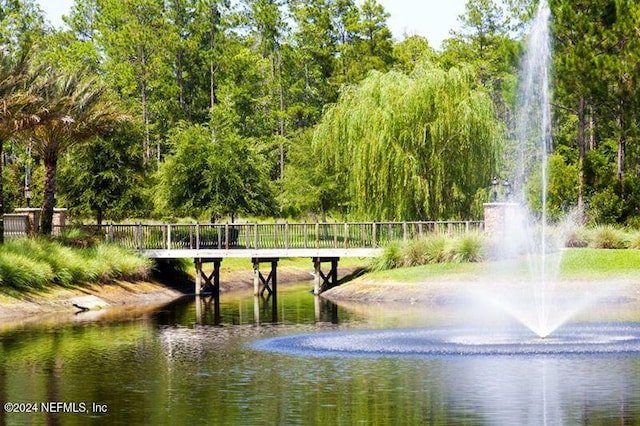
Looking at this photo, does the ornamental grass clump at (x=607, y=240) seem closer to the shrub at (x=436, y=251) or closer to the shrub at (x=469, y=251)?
the shrub at (x=469, y=251)

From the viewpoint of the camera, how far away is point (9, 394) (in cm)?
2273

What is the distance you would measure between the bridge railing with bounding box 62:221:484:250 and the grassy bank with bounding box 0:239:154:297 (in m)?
1.79

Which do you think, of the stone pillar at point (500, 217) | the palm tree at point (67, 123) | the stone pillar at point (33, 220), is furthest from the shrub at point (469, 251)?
the stone pillar at point (33, 220)

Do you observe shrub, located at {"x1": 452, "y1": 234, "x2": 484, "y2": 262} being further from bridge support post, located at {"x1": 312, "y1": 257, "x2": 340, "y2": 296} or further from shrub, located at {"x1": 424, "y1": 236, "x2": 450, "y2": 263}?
bridge support post, located at {"x1": 312, "y1": 257, "x2": 340, "y2": 296}

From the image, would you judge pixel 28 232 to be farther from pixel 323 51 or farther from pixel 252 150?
pixel 323 51

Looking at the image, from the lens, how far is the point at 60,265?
4531 centimetres

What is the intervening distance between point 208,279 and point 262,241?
11.1ft

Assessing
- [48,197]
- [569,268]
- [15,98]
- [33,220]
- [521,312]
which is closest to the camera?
[521,312]

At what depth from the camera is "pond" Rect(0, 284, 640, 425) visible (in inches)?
781

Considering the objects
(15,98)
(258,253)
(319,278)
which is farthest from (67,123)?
(319,278)

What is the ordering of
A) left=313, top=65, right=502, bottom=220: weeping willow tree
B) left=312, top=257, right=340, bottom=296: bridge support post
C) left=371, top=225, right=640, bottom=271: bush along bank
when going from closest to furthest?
left=371, top=225, right=640, bottom=271: bush along bank < left=312, top=257, right=340, bottom=296: bridge support post < left=313, top=65, right=502, bottom=220: weeping willow tree

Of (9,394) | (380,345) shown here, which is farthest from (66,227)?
(9,394)

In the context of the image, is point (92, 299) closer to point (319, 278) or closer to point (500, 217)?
point (319, 278)

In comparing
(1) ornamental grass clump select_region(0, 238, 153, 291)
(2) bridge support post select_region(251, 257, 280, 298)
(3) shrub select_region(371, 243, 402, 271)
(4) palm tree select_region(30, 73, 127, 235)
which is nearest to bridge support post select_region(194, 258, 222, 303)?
(2) bridge support post select_region(251, 257, 280, 298)
